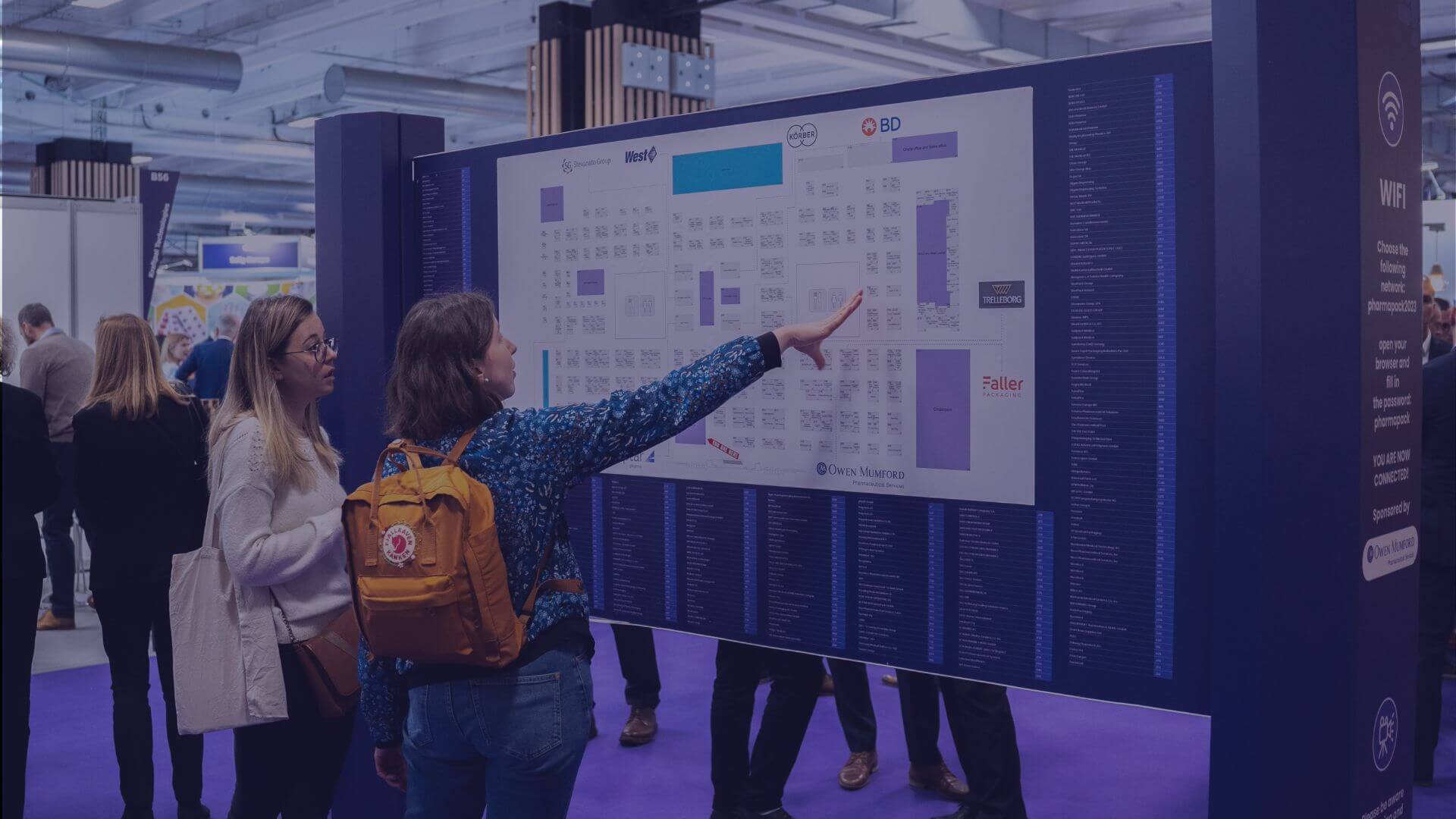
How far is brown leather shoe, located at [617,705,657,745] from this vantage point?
4.50 m

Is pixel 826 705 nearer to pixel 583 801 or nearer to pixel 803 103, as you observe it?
pixel 583 801

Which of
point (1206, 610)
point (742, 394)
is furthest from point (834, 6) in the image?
point (1206, 610)

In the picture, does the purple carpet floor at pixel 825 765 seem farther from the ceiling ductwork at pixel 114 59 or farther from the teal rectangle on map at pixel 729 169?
the ceiling ductwork at pixel 114 59

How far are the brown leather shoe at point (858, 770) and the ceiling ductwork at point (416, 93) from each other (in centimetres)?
782

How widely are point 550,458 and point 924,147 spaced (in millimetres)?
967

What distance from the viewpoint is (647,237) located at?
2795 mm

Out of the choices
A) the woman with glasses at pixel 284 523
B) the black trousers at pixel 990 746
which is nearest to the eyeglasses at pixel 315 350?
the woman with glasses at pixel 284 523

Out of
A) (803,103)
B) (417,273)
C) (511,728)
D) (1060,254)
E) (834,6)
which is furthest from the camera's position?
(834,6)

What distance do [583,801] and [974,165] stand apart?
2547 mm

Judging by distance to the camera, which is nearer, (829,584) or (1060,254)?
(1060,254)

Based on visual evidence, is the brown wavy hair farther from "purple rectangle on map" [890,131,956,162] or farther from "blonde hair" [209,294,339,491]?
"purple rectangle on map" [890,131,956,162]

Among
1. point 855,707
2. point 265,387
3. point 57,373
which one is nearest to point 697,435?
point 265,387

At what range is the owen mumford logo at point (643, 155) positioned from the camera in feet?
9.14

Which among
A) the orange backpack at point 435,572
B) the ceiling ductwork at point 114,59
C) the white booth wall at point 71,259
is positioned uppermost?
the ceiling ductwork at point 114,59
